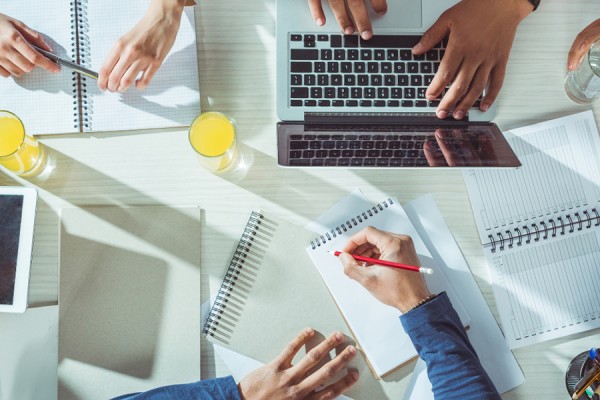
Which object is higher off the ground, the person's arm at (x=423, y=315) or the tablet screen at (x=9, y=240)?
the tablet screen at (x=9, y=240)

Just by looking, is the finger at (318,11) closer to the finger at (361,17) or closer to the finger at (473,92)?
the finger at (361,17)

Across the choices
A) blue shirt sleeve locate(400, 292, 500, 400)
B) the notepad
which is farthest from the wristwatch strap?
blue shirt sleeve locate(400, 292, 500, 400)

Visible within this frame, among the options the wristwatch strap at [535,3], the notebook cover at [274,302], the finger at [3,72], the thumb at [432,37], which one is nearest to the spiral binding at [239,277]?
the notebook cover at [274,302]

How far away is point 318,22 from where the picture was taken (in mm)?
999

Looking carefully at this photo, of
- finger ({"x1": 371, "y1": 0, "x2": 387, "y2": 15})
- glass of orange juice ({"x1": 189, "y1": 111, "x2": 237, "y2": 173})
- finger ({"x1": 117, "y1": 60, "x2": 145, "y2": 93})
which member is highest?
finger ({"x1": 371, "y1": 0, "x2": 387, "y2": 15})

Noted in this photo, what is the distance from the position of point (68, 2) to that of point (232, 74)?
1.12 feet

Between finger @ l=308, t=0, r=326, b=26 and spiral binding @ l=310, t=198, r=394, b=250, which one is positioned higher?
finger @ l=308, t=0, r=326, b=26

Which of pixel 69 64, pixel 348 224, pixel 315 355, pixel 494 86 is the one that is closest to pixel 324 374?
pixel 315 355

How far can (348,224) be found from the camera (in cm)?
107

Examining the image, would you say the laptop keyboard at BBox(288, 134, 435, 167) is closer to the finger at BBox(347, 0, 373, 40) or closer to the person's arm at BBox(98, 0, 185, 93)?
the finger at BBox(347, 0, 373, 40)

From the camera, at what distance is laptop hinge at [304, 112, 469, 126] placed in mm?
1003

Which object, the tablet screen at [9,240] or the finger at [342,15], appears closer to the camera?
the tablet screen at [9,240]

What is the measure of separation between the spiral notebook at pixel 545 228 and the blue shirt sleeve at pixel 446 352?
11 cm

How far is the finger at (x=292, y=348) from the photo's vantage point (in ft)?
3.37
